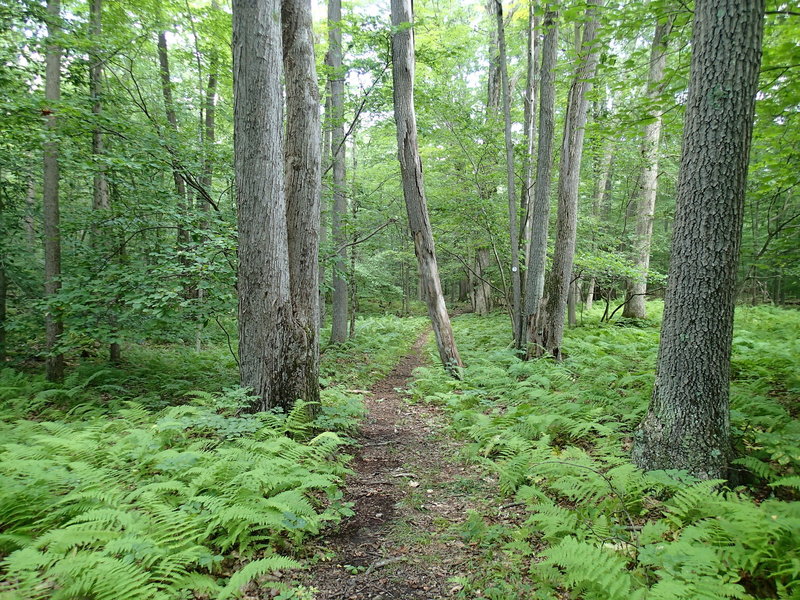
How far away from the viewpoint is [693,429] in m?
3.37

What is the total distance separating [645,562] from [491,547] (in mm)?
1099

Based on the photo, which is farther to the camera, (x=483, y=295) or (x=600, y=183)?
(x=483, y=295)

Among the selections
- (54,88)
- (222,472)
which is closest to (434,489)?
(222,472)

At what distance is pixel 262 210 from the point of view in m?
4.98

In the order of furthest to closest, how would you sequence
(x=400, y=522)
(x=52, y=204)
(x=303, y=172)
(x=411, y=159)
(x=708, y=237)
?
1. (x=411, y=159)
2. (x=52, y=204)
3. (x=303, y=172)
4. (x=400, y=522)
5. (x=708, y=237)

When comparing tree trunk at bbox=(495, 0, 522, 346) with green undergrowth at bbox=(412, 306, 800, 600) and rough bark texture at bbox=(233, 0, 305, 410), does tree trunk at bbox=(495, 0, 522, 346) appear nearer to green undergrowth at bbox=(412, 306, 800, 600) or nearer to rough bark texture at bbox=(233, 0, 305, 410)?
green undergrowth at bbox=(412, 306, 800, 600)

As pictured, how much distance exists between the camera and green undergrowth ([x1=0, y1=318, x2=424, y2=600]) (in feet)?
7.63

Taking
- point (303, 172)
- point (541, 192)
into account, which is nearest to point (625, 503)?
point (303, 172)

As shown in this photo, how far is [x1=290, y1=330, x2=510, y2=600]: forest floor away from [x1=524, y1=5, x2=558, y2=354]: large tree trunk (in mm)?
4349

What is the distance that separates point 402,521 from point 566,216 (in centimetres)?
697

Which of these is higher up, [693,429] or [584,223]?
[584,223]

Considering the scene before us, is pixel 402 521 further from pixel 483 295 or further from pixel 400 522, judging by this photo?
pixel 483 295

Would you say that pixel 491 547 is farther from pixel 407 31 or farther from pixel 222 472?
pixel 407 31

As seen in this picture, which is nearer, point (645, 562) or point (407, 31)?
point (645, 562)
